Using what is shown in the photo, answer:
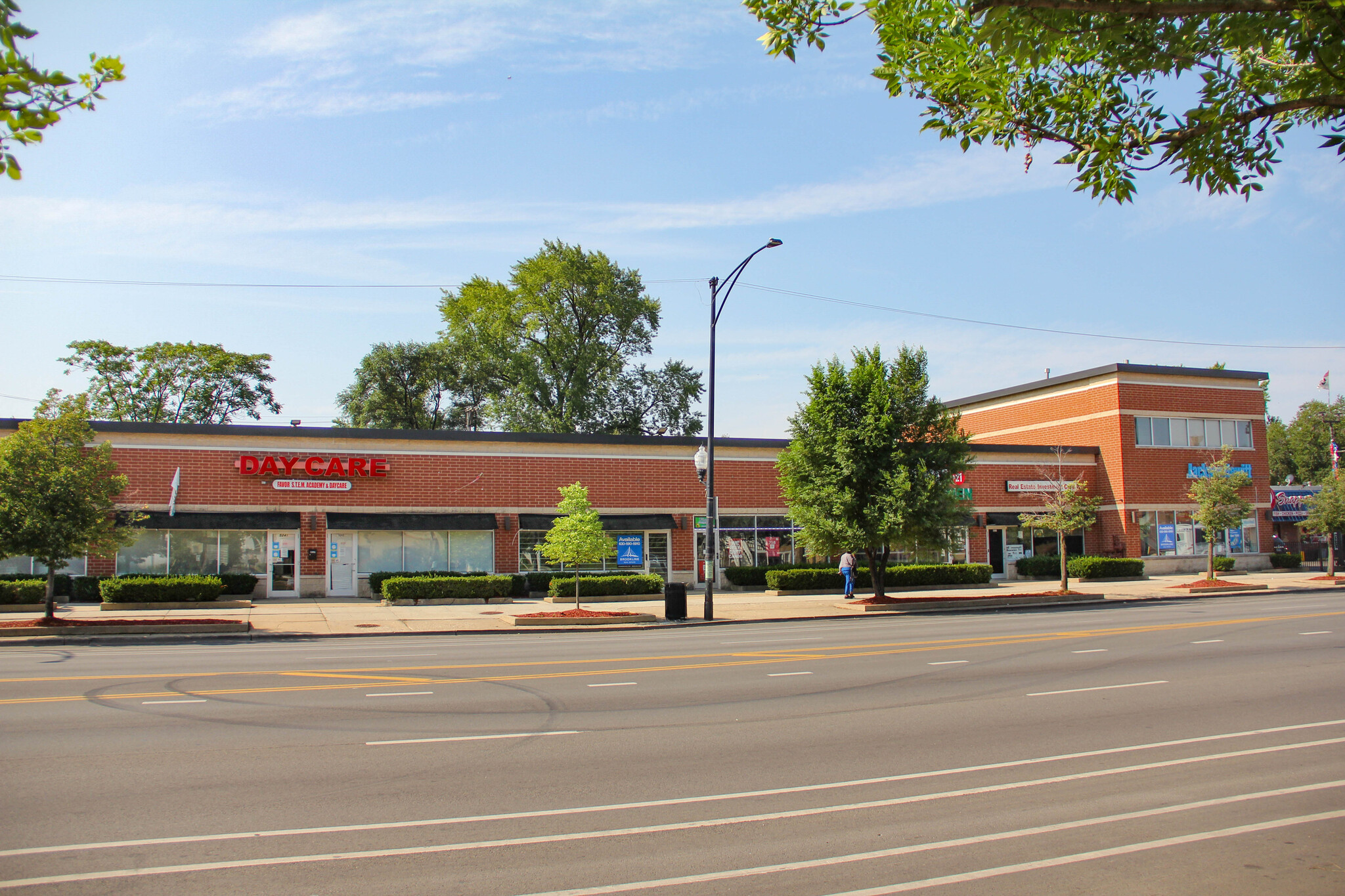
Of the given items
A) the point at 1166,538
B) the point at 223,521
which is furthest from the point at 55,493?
the point at 1166,538

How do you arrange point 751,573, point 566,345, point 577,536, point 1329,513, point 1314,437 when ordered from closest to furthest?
1. point 577,536
2. point 751,573
3. point 1329,513
4. point 566,345
5. point 1314,437

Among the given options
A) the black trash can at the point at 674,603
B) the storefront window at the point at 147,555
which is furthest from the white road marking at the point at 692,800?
the storefront window at the point at 147,555

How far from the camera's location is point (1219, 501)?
1380 inches

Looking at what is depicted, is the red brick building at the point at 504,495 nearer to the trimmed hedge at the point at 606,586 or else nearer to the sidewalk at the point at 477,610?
the sidewalk at the point at 477,610

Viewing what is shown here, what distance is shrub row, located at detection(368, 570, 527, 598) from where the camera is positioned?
28997mm

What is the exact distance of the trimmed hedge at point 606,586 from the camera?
28656mm

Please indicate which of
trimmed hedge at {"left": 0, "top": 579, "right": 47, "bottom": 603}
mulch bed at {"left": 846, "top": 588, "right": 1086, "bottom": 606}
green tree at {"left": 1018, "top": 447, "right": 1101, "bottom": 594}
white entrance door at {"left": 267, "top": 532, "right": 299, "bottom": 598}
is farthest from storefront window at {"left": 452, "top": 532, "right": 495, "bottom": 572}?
green tree at {"left": 1018, "top": 447, "right": 1101, "bottom": 594}

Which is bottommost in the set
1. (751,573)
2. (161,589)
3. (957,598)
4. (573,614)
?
(957,598)

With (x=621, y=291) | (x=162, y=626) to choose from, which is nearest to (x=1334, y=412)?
(x=621, y=291)

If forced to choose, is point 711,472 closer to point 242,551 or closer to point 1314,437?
point 242,551

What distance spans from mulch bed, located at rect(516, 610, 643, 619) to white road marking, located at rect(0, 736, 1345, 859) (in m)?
14.2

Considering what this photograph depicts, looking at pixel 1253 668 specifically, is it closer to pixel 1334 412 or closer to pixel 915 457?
pixel 915 457

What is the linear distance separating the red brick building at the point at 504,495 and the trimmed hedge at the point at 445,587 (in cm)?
286

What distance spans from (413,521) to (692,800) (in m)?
25.6
